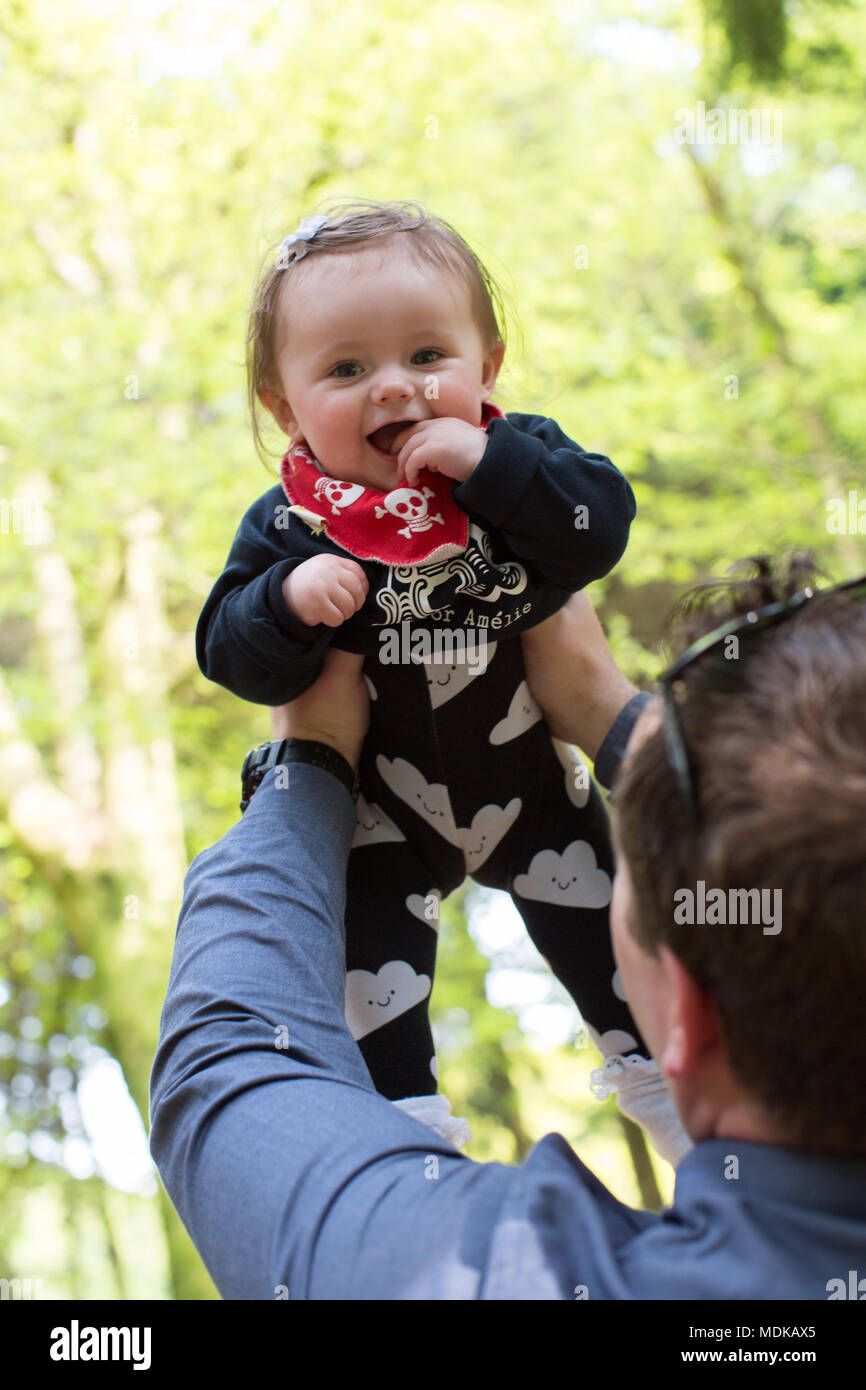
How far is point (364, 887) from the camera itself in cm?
172

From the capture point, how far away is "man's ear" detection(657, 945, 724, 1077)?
96cm

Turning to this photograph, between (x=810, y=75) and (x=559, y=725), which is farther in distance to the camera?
(x=810, y=75)

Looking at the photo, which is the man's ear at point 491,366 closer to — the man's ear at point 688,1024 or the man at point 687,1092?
the man at point 687,1092

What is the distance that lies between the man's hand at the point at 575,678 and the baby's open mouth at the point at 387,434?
350 mm

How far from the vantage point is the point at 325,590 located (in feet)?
4.94

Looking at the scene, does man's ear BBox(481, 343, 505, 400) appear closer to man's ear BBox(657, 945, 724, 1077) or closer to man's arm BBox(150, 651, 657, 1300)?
man's arm BBox(150, 651, 657, 1300)

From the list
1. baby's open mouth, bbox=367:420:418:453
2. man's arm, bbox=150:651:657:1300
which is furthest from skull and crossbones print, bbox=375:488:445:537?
man's arm, bbox=150:651:657:1300

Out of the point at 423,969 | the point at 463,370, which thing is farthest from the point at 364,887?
the point at 463,370

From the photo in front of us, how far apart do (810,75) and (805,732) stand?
6662 millimetres

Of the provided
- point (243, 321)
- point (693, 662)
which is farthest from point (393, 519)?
point (243, 321)

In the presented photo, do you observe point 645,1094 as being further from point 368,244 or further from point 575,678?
point 368,244

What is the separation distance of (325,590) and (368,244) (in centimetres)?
58

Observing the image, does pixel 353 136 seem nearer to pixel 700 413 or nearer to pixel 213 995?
pixel 700 413

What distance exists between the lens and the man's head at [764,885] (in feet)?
2.89
